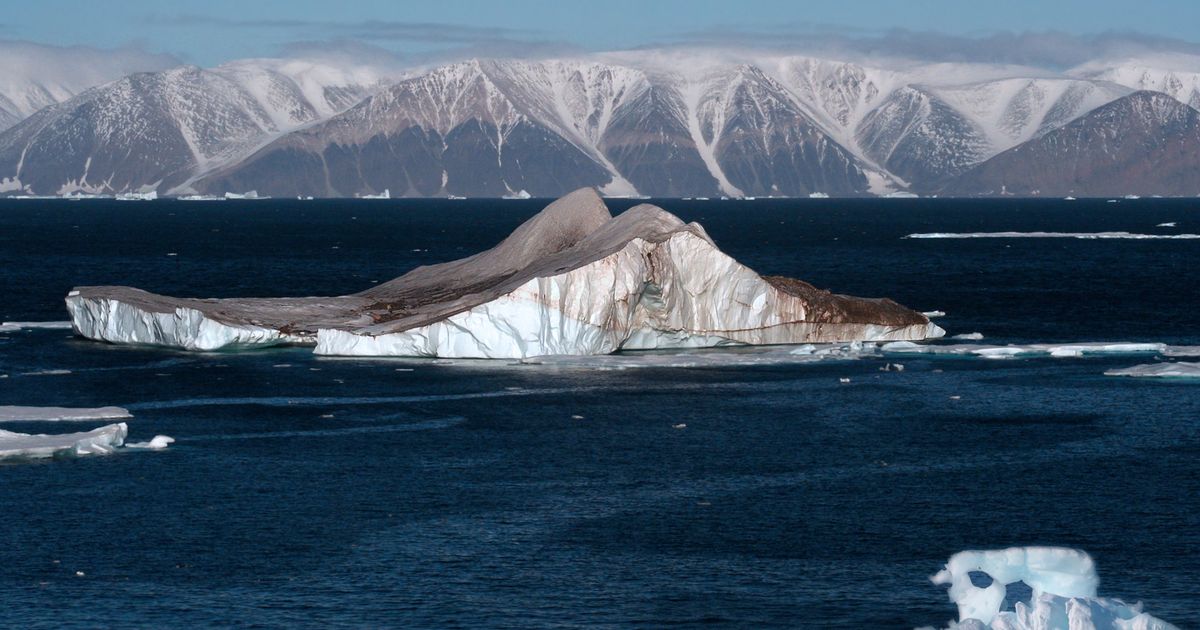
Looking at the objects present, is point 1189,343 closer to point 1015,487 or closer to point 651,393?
point 651,393

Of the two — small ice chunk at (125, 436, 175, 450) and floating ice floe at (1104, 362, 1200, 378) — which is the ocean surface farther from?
floating ice floe at (1104, 362, 1200, 378)

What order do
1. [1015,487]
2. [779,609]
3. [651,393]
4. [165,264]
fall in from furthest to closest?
[165,264] → [651,393] → [1015,487] → [779,609]

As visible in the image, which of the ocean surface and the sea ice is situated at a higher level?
the sea ice

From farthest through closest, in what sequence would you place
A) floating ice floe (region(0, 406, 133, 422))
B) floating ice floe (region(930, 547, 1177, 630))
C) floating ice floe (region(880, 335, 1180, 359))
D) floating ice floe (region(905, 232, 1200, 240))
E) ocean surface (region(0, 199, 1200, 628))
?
floating ice floe (region(905, 232, 1200, 240))
floating ice floe (region(880, 335, 1180, 359))
floating ice floe (region(0, 406, 133, 422))
ocean surface (region(0, 199, 1200, 628))
floating ice floe (region(930, 547, 1177, 630))

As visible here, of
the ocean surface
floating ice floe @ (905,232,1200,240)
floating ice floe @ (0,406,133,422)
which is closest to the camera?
the ocean surface

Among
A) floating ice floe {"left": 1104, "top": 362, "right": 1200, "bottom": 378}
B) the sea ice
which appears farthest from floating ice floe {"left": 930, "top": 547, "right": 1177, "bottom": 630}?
the sea ice

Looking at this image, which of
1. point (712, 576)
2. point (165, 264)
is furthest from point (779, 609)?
point (165, 264)
